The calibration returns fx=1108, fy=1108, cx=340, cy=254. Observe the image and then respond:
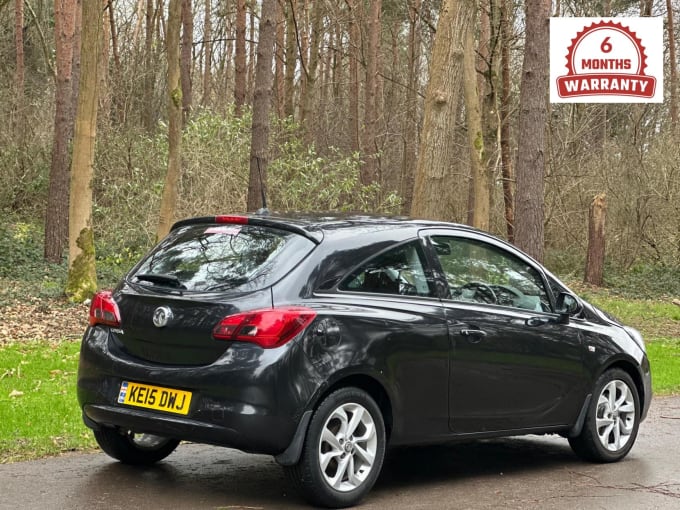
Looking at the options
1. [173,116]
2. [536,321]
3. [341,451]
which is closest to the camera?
[341,451]

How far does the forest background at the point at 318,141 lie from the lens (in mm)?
18266

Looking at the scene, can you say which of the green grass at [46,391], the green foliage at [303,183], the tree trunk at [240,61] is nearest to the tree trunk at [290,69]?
the tree trunk at [240,61]

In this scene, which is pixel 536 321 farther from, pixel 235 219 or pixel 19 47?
pixel 19 47

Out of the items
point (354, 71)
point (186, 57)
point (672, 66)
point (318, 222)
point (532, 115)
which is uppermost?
point (354, 71)

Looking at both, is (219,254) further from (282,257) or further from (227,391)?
(227,391)

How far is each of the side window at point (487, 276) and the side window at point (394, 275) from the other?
0.74 feet

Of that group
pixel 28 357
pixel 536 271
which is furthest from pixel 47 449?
pixel 28 357

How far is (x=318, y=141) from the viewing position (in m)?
38.8

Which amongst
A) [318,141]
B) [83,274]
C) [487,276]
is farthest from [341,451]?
[318,141]

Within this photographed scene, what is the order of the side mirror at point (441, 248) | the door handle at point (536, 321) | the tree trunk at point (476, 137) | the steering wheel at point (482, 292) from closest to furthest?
the side mirror at point (441, 248) < the steering wheel at point (482, 292) < the door handle at point (536, 321) < the tree trunk at point (476, 137)

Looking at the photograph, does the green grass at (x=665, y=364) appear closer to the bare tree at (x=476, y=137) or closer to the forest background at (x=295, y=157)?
the forest background at (x=295, y=157)

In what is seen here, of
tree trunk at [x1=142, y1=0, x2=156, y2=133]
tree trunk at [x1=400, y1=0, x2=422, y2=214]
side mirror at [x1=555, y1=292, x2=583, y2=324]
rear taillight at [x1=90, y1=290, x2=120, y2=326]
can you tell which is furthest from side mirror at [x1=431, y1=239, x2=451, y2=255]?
tree trunk at [x1=400, y1=0, x2=422, y2=214]

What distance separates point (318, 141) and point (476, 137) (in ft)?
56.1

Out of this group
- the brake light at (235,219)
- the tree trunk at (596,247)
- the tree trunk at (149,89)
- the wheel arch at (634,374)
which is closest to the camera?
the brake light at (235,219)
